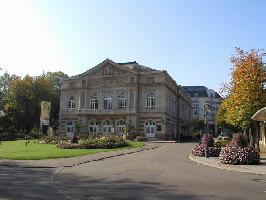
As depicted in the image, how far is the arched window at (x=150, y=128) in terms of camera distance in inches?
2968

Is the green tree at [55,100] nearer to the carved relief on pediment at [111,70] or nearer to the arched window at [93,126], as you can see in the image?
the arched window at [93,126]

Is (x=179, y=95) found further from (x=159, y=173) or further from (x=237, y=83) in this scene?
(x=159, y=173)

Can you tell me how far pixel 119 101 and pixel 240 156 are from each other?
55.6 meters

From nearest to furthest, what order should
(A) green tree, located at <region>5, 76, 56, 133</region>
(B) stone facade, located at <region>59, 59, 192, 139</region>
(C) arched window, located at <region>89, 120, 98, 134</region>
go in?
(B) stone facade, located at <region>59, 59, 192, 139</region> < (C) arched window, located at <region>89, 120, 98, 134</region> < (A) green tree, located at <region>5, 76, 56, 133</region>

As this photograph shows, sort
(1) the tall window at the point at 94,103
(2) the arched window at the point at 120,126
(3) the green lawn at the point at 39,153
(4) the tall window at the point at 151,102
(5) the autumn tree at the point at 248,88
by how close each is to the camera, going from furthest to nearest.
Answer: (1) the tall window at the point at 94,103 < (2) the arched window at the point at 120,126 < (4) the tall window at the point at 151,102 < (5) the autumn tree at the point at 248,88 < (3) the green lawn at the point at 39,153

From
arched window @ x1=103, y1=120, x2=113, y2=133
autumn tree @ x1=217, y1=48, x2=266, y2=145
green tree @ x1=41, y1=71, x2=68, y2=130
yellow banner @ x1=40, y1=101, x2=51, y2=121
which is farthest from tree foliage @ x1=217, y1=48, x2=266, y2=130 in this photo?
green tree @ x1=41, y1=71, x2=68, y2=130

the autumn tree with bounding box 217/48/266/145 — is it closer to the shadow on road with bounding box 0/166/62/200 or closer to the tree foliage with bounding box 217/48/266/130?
the tree foliage with bounding box 217/48/266/130

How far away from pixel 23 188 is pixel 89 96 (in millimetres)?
68177

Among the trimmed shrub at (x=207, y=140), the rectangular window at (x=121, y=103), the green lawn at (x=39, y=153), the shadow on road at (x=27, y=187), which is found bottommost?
the shadow on road at (x=27, y=187)

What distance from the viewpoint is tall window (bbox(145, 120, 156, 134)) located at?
75688mm

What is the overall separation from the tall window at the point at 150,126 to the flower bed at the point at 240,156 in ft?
169

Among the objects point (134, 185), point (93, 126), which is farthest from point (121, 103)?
point (134, 185)

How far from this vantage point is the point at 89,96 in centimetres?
8194

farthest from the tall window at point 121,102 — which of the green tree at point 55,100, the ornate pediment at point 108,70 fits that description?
the green tree at point 55,100
